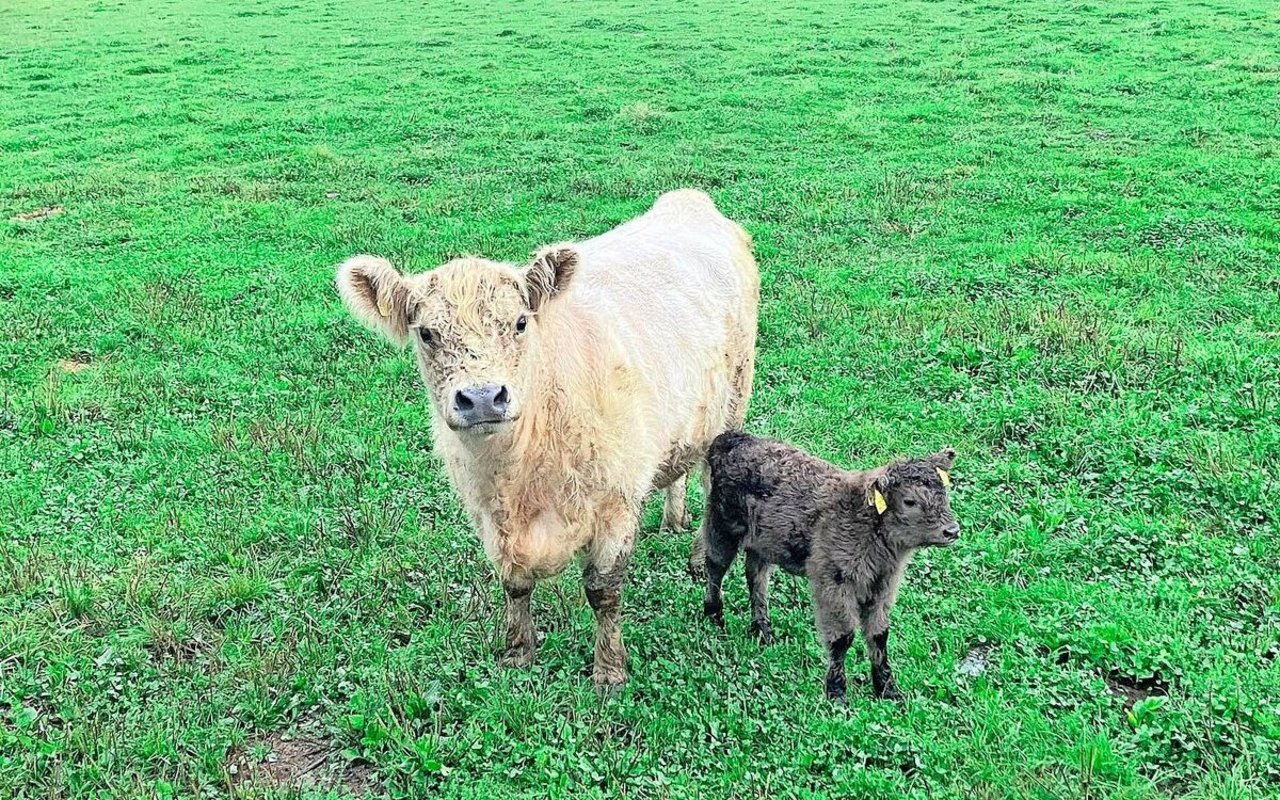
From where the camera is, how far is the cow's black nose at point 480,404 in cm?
417

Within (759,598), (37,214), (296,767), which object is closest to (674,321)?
(759,598)

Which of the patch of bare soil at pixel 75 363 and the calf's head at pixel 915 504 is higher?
the calf's head at pixel 915 504

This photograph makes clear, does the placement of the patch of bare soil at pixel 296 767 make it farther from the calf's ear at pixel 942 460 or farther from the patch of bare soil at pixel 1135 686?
the patch of bare soil at pixel 1135 686

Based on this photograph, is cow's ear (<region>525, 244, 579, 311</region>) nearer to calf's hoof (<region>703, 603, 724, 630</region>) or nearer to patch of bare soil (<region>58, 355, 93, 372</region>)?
calf's hoof (<region>703, 603, 724, 630</region>)

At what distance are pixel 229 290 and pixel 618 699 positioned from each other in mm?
7990

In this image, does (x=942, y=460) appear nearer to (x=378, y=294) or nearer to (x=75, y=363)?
(x=378, y=294)

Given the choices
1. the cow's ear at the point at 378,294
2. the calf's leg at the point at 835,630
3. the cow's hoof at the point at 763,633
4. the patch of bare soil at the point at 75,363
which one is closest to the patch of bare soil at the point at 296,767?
the cow's ear at the point at 378,294

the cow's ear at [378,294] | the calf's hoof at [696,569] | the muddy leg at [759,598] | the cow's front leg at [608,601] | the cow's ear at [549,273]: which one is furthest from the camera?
the calf's hoof at [696,569]

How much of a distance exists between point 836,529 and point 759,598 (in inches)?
33.8

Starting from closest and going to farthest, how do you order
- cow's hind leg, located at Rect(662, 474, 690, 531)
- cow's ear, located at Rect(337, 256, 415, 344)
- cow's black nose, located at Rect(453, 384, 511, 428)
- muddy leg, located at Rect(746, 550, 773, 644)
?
cow's black nose, located at Rect(453, 384, 511, 428), cow's ear, located at Rect(337, 256, 415, 344), muddy leg, located at Rect(746, 550, 773, 644), cow's hind leg, located at Rect(662, 474, 690, 531)

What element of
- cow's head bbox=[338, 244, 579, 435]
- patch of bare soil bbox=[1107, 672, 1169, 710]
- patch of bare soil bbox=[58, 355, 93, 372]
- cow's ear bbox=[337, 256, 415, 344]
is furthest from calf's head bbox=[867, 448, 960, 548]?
patch of bare soil bbox=[58, 355, 93, 372]

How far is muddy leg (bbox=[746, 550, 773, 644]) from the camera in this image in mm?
5750

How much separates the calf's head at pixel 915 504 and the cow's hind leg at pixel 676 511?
2.12m

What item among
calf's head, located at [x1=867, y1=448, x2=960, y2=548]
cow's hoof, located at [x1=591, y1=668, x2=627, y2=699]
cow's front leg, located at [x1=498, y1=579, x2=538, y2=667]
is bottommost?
cow's hoof, located at [x1=591, y1=668, x2=627, y2=699]
